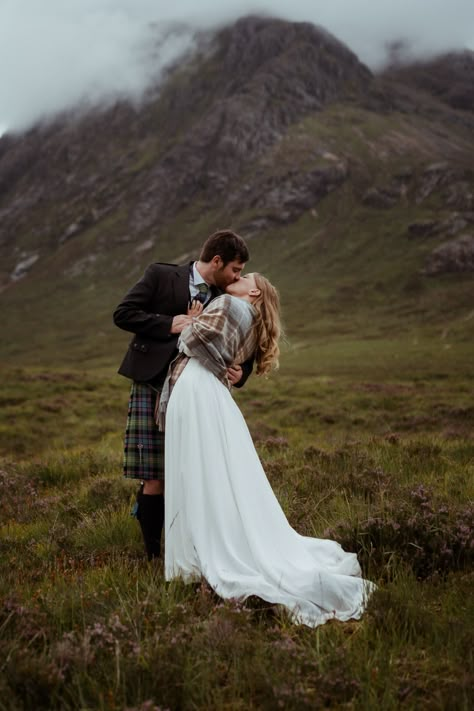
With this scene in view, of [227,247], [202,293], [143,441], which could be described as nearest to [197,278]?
[202,293]

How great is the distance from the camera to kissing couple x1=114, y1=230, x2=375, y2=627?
179 inches

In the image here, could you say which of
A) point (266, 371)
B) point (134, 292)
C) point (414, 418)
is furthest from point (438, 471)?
point (414, 418)

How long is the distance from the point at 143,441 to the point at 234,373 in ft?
3.88

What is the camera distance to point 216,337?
541cm

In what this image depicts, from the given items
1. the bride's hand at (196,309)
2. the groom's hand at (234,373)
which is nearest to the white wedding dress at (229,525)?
the groom's hand at (234,373)

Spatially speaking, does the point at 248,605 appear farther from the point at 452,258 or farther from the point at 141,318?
the point at 452,258

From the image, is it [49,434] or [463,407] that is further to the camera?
[463,407]

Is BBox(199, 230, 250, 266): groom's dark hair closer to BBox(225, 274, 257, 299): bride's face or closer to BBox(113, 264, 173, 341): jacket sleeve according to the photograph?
BBox(225, 274, 257, 299): bride's face

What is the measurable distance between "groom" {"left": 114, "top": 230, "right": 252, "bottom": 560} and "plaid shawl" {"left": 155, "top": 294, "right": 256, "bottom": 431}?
0.36 meters

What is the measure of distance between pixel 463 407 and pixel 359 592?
19710 millimetres

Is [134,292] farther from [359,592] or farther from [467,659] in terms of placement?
[467,659]

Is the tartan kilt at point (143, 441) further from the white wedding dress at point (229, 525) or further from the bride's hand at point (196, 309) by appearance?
the bride's hand at point (196, 309)

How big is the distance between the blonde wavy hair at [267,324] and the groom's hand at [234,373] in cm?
21

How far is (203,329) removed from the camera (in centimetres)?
538
